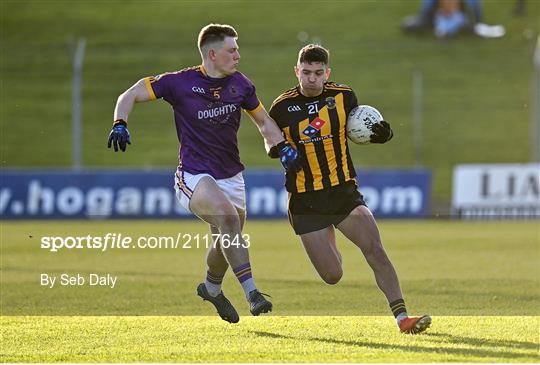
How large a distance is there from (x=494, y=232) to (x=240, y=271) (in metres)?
13.7

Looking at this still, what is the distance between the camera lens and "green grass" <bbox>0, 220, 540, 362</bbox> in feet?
24.8

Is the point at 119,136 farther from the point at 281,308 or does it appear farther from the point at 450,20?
the point at 450,20

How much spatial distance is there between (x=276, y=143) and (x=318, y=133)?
0.36m

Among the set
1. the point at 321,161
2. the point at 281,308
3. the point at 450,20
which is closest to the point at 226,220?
the point at 321,161

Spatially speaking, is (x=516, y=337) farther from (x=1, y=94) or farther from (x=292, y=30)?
(x=292, y=30)

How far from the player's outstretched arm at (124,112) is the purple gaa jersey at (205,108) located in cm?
6

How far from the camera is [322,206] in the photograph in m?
8.86

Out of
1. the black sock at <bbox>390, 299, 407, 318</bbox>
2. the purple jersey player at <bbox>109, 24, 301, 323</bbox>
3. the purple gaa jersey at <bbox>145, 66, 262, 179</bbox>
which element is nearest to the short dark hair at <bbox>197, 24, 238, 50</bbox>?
the purple jersey player at <bbox>109, 24, 301, 323</bbox>

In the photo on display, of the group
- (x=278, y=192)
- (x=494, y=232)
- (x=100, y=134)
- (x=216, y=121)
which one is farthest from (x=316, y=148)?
(x=100, y=134)

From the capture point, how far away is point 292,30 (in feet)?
131

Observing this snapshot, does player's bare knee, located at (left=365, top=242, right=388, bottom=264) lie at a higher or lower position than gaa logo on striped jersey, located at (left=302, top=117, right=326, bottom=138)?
lower

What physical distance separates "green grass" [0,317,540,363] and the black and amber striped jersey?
112 cm

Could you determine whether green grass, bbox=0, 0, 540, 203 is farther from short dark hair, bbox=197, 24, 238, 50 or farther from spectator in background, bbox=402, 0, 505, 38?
short dark hair, bbox=197, 24, 238, 50

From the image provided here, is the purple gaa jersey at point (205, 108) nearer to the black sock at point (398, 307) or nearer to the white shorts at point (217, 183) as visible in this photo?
the white shorts at point (217, 183)
